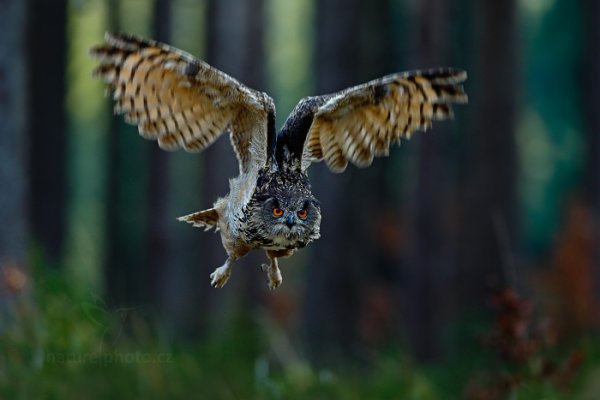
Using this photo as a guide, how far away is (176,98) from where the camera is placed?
328cm

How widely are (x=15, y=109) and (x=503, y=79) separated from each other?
1052 cm

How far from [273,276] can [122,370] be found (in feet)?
16.1

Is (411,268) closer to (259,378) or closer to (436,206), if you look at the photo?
(436,206)

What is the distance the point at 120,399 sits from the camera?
763 centimetres

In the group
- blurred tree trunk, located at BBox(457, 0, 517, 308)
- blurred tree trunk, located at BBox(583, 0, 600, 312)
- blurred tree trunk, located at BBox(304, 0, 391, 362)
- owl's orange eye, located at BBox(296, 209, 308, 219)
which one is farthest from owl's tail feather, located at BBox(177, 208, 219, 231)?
blurred tree trunk, located at BBox(583, 0, 600, 312)

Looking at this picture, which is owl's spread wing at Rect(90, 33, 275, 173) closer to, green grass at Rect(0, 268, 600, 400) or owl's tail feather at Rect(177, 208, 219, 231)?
owl's tail feather at Rect(177, 208, 219, 231)

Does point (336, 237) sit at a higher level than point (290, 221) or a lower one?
lower

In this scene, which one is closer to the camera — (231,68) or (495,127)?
(231,68)

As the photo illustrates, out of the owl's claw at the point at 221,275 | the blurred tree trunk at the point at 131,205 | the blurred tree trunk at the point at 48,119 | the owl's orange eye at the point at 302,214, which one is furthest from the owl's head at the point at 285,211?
the blurred tree trunk at the point at 131,205

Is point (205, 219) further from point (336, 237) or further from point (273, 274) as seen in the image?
point (336, 237)

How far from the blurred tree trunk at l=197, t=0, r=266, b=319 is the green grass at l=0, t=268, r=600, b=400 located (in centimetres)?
540

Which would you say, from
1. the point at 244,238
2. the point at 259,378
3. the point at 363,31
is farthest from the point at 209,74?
the point at 363,31

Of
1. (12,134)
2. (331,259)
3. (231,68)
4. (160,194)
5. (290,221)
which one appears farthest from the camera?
(160,194)

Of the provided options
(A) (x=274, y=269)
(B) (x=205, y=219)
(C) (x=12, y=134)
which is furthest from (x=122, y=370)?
(A) (x=274, y=269)
